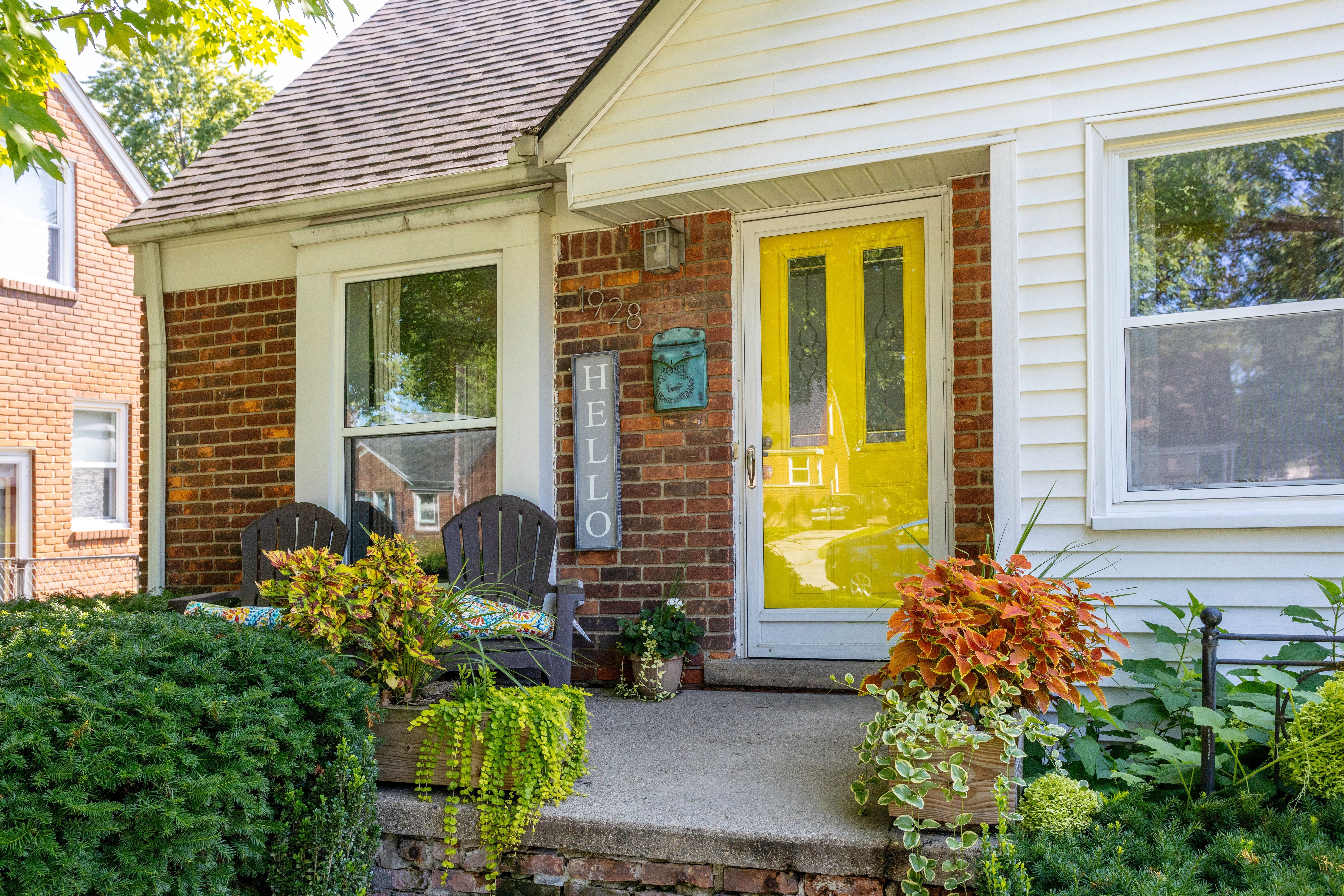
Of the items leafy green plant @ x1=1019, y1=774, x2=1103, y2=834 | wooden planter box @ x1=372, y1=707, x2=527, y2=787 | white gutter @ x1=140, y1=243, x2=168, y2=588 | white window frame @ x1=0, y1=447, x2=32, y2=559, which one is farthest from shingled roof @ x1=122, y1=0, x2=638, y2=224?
white window frame @ x1=0, y1=447, x2=32, y2=559

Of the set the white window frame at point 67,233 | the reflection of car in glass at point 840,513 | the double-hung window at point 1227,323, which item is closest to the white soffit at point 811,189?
the double-hung window at point 1227,323

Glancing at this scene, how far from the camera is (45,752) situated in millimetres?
2070

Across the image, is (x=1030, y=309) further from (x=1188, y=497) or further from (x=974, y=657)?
(x=974, y=657)

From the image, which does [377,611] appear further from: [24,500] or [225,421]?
[24,500]

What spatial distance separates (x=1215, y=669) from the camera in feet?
9.57

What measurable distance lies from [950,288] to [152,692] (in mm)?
3440

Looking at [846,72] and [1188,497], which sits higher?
[846,72]

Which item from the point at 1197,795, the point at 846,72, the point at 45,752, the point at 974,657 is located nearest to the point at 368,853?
the point at 45,752

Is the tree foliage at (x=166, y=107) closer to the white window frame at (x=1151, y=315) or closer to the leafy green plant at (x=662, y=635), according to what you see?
the leafy green plant at (x=662, y=635)

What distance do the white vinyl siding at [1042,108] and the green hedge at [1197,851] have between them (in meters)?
0.91

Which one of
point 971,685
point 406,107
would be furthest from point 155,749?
point 406,107

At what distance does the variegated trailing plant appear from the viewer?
245 centimetres

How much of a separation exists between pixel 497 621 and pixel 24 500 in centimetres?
977

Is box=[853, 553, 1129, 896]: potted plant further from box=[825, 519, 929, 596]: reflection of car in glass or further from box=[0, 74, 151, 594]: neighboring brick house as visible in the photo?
box=[0, 74, 151, 594]: neighboring brick house
